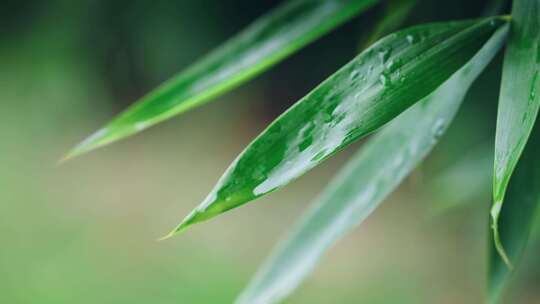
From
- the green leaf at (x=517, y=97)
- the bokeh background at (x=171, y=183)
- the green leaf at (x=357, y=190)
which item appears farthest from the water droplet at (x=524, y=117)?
the bokeh background at (x=171, y=183)

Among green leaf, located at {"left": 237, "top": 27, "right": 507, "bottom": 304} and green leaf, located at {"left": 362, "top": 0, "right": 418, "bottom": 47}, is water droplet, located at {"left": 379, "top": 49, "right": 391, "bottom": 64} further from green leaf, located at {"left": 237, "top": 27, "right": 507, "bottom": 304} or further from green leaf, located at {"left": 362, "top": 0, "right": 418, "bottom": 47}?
green leaf, located at {"left": 362, "top": 0, "right": 418, "bottom": 47}

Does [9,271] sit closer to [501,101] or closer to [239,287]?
[239,287]

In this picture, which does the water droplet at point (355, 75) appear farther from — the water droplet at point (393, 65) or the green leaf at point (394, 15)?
the green leaf at point (394, 15)

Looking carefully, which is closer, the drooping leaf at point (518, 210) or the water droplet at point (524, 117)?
the water droplet at point (524, 117)

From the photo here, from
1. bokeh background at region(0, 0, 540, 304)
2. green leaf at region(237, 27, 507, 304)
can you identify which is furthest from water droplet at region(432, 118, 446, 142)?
bokeh background at region(0, 0, 540, 304)

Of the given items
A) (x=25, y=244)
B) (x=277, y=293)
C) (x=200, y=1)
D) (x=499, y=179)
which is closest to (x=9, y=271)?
(x=25, y=244)

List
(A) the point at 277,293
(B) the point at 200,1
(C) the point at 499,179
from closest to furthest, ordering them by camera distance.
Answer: (C) the point at 499,179 < (A) the point at 277,293 < (B) the point at 200,1

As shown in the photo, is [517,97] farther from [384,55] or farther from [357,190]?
[357,190]

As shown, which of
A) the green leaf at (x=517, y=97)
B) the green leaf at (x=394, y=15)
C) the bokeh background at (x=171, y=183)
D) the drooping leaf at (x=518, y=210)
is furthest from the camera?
the bokeh background at (x=171, y=183)
